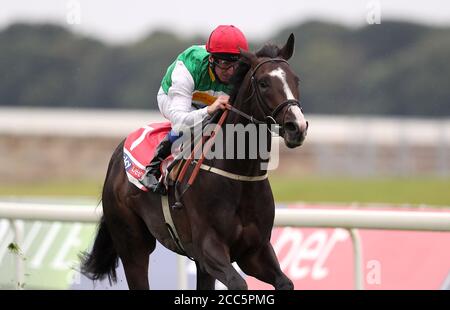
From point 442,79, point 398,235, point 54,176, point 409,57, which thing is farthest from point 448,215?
point 409,57

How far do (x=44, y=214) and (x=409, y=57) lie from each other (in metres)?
36.3

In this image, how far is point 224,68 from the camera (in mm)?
5406

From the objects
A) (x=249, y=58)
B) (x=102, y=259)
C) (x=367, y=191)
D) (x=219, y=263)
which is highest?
(x=249, y=58)

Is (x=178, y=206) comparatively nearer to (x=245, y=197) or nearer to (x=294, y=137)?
(x=245, y=197)

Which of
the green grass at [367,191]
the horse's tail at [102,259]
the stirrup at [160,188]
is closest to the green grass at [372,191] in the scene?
the green grass at [367,191]

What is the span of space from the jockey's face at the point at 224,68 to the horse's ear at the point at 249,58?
0.18 metres

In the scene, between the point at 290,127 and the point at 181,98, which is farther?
the point at 181,98

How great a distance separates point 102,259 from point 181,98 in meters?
1.51

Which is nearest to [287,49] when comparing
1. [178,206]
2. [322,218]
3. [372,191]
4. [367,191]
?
[178,206]

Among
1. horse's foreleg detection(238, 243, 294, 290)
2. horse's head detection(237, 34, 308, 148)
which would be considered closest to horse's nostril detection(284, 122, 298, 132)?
horse's head detection(237, 34, 308, 148)

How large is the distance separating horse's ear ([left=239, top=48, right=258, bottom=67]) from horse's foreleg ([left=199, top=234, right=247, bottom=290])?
0.90 m

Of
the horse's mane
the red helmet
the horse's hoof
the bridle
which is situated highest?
the red helmet

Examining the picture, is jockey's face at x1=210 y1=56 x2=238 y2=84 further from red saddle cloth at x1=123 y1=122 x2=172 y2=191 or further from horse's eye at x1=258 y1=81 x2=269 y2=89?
red saddle cloth at x1=123 y1=122 x2=172 y2=191

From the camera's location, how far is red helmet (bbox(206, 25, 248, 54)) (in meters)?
5.31
